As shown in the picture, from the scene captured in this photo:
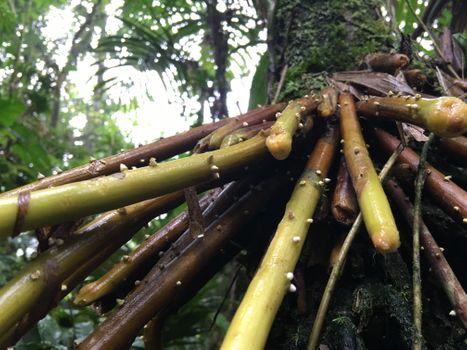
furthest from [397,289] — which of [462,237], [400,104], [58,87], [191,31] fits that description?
[58,87]

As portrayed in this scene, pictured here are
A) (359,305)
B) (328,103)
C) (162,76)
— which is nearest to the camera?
(359,305)

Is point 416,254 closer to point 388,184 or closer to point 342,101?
point 388,184

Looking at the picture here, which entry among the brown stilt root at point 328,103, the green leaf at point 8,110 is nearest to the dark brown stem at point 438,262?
the brown stilt root at point 328,103

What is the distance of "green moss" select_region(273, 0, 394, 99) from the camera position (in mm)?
1634

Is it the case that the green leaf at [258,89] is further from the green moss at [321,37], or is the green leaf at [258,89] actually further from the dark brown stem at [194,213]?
the dark brown stem at [194,213]

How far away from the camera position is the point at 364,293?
0.86 meters

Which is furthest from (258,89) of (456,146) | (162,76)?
(456,146)

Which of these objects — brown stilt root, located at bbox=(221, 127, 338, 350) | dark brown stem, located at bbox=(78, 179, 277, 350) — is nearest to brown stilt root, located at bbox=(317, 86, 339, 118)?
brown stilt root, located at bbox=(221, 127, 338, 350)

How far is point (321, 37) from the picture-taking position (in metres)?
1.73

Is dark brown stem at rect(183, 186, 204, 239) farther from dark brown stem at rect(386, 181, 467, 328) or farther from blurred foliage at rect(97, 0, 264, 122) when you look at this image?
blurred foliage at rect(97, 0, 264, 122)

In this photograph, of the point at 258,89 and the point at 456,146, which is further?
the point at 258,89

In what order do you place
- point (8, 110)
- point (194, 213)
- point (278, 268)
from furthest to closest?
point (8, 110)
point (194, 213)
point (278, 268)

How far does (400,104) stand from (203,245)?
546 millimetres

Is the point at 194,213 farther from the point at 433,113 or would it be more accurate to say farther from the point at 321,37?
the point at 321,37
